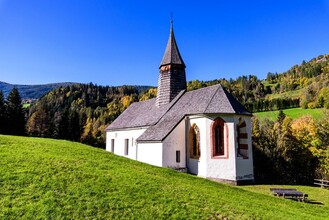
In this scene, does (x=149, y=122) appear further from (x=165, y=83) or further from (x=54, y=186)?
(x=54, y=186)

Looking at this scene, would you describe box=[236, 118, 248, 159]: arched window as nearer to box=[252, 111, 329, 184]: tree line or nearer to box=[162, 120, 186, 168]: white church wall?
box=[162, 120, 186, 168]: white church wall

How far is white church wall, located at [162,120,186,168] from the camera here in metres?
22.8

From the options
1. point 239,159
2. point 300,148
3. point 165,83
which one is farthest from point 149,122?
point 300,148

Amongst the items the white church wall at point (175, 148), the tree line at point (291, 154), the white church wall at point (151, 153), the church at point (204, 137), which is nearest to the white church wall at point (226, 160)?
the church at point (204, 137)

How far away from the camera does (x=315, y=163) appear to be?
2592cm

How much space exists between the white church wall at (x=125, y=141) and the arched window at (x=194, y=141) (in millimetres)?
7769

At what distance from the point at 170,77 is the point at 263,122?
14.8 meters

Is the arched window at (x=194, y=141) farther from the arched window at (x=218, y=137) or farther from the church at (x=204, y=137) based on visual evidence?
the arched window at (x=218, y=137)

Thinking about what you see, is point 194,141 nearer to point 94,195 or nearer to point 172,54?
point 172,54

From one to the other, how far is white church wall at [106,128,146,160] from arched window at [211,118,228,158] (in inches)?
403

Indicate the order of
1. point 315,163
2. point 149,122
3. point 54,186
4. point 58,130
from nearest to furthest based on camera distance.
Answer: point 54,186
point 315,163
point 149,122
point 58,130

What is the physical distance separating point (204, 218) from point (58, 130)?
2127 inches

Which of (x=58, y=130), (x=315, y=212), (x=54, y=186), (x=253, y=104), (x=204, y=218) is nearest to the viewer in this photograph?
(x=204, y=218)

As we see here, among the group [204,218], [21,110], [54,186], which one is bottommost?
[204,218]
